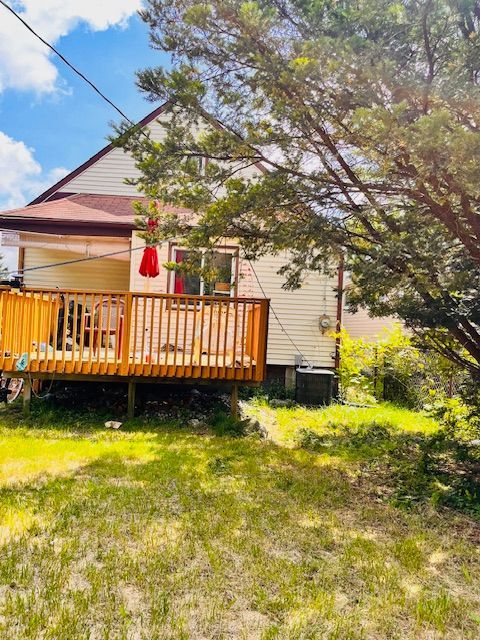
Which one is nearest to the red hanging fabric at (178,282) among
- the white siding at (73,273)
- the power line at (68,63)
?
the white siding at (73,273)

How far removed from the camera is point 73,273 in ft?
34.6

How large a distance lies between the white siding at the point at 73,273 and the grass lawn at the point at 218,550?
6.01 m

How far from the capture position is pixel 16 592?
7.22 ft

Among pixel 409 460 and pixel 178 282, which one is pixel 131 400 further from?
pixel 409 460

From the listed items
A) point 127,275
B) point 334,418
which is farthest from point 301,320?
point 127,275

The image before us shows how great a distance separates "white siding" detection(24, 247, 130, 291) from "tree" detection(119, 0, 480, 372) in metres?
5.45

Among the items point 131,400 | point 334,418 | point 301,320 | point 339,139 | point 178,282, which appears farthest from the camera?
point 301,320

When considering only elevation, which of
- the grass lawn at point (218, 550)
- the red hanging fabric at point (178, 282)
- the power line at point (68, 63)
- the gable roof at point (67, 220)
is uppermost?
the power line at point (68, 63)

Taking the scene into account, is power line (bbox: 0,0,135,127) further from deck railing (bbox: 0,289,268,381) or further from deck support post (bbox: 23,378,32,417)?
deck support post (bbox: 23,378,32,417)

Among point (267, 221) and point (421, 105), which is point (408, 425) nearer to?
point (267, 221)

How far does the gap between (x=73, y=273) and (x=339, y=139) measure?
783 cm

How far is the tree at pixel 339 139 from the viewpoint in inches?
141

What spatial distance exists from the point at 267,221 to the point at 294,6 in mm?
2037

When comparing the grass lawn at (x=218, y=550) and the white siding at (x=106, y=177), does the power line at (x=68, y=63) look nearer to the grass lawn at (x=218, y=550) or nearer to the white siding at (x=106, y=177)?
the grass lawn at (x=218, y=550)
